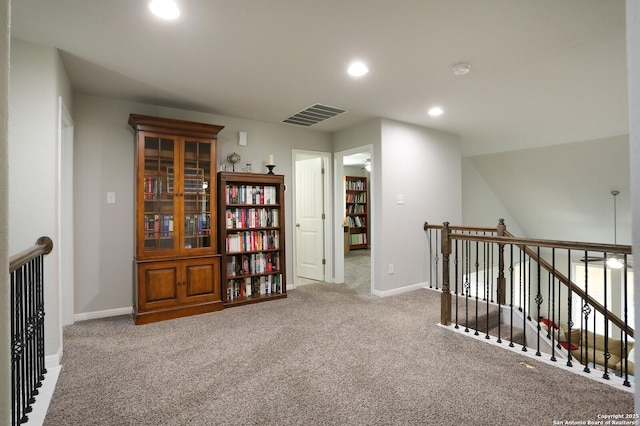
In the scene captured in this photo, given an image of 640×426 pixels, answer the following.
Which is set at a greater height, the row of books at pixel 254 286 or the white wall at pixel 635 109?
the white wall at pixel 635 109

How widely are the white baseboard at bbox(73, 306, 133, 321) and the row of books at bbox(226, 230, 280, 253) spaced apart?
48.6 inches

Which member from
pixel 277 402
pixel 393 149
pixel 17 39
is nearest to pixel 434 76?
pixel 393 149

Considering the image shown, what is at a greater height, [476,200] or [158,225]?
→ [476,200]

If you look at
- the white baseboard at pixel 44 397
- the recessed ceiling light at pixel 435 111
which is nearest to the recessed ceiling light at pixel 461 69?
the recessed ceiling light at pixel 435 111

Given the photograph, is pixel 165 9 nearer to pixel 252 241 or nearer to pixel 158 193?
pixel 158 193

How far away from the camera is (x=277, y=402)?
1849 mm

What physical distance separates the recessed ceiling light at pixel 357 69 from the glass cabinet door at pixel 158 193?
199 cm

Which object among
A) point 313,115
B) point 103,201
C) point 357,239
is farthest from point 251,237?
point 357,239

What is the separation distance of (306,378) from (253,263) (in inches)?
82.1

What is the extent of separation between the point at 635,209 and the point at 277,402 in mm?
1852

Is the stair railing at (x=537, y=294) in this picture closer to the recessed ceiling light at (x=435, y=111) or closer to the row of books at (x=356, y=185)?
the recessed ceiling light at (x=435, y=111)

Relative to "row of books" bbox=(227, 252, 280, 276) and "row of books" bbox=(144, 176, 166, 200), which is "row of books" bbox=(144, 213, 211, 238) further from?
"row of books" bbox=(227, 252, 280, 276)

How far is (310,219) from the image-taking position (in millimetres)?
5152

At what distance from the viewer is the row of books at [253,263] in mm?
3859
